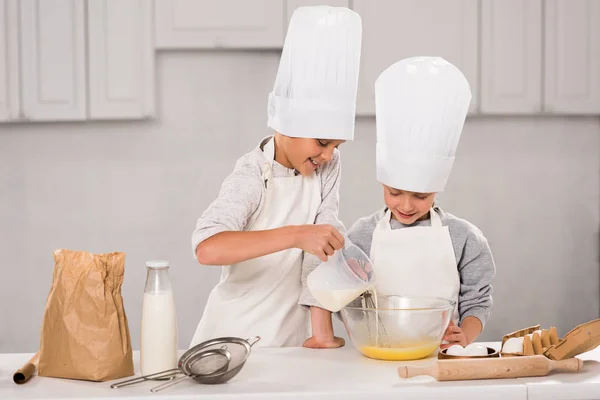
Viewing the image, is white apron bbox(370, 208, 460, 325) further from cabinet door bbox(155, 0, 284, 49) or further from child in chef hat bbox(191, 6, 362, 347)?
cabinet door bbox(155, 0, 284, 49)

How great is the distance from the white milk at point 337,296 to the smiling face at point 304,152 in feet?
1.32

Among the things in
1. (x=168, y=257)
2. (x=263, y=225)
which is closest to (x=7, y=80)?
(x=168, y=257)

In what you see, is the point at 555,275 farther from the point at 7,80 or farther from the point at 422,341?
the point at 7,80

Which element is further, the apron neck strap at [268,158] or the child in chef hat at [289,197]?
the apron neck strap at [268,158]

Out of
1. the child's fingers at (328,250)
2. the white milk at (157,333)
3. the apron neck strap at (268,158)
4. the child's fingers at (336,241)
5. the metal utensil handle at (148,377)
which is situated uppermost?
the apron neck strap at (268,158)

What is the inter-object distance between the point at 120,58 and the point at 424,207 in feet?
6.25

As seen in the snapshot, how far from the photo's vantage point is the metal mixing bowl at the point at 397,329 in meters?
1.52

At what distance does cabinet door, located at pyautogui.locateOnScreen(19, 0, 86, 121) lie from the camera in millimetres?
3309

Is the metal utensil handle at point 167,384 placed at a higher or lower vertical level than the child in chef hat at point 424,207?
lower

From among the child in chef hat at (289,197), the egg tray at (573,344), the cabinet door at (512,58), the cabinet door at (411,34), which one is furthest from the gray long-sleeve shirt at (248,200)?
the cabinet door at (512,58)

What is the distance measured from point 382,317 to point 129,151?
2213 mm

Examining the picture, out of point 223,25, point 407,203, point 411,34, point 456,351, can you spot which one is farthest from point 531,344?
point 223,25

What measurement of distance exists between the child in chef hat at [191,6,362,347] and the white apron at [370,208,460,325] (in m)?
0.17

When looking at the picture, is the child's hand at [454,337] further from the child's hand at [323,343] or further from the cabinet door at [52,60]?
the cabinet door at [52,60]
